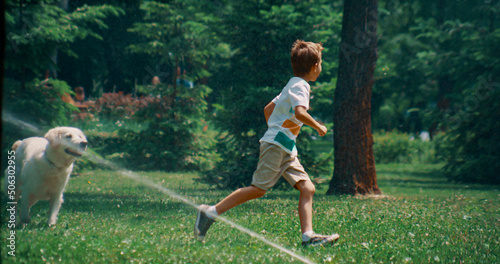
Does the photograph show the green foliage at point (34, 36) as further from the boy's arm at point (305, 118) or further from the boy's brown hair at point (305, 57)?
the boy's arm at point (305, 118)

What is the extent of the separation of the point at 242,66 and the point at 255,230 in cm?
630

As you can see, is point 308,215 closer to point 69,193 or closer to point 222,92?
point 69,193

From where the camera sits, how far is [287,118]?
14.2ft

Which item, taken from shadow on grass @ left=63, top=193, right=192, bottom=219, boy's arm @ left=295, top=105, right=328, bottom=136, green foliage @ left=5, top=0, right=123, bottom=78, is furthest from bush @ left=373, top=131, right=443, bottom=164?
boy's arm @ left=295, top=105, right=328, bottom=136

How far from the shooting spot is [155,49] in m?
15.6

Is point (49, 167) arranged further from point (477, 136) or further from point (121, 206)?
point (477, 136)

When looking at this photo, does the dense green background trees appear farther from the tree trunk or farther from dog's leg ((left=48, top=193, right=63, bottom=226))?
dog's leg ((left=48, top=193, right=63, bottom=226))

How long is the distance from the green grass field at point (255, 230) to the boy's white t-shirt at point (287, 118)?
0.97 metres

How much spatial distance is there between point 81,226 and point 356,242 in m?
2.85

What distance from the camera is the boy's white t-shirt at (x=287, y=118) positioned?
4.27 metres

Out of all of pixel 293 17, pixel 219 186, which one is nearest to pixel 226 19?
pixel 293 17

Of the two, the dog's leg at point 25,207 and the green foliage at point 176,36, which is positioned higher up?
the green foliage at point 176,36

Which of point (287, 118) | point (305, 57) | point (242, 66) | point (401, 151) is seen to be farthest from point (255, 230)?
point (401, 151)

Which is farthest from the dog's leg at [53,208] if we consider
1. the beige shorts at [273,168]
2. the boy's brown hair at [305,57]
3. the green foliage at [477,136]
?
the green foliage at [477,136]
